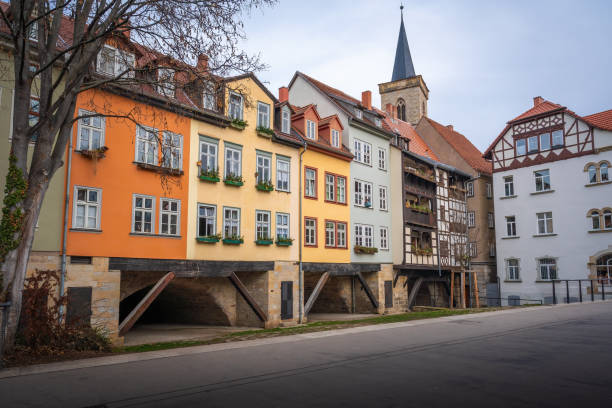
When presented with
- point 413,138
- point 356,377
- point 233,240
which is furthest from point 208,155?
point 413,138

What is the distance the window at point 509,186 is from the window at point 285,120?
66.6ft

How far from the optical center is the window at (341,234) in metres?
25.8

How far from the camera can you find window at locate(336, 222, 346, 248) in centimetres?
2577

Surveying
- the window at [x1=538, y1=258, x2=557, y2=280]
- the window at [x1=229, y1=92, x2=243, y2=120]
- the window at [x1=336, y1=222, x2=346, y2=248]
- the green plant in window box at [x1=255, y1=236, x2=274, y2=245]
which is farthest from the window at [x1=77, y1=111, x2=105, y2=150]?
the window at [x1=538, y1=258, x2=557, y2=280]

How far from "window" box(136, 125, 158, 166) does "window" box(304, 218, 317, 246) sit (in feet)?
27.7

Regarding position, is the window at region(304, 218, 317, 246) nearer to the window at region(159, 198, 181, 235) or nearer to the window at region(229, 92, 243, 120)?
the window at region(229, 92, 243, 120)

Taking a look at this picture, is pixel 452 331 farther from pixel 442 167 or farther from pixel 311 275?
pixel 442 167

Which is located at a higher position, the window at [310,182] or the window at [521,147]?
the window at [521,147]

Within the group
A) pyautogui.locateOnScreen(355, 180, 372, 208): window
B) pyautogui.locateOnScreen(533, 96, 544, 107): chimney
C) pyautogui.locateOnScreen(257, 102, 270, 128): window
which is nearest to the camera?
pyautogui.locateOnScreen(257, 102, 270, 128): window

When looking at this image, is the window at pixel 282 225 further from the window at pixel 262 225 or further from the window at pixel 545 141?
the window at pixel 545 141

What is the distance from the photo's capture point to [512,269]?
35.9 m

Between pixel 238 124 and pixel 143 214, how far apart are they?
5.50 metres

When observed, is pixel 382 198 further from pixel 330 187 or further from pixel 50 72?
pixel 50 72

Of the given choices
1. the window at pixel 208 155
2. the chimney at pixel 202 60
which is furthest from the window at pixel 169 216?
the chimney at pixel 202 60
